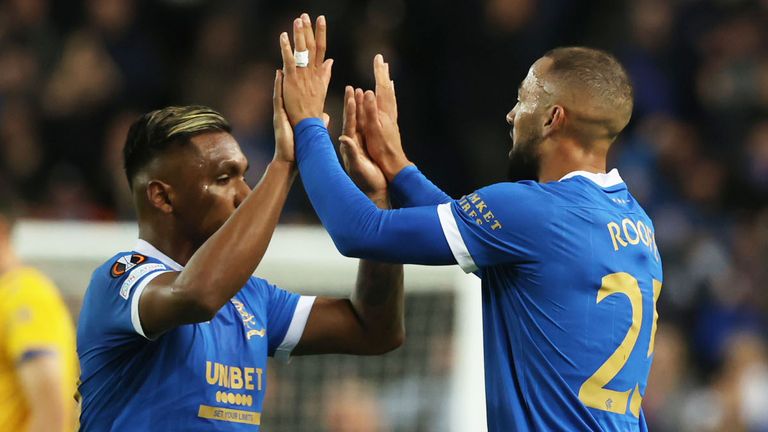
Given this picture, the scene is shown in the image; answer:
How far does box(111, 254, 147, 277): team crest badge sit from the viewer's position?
370cm

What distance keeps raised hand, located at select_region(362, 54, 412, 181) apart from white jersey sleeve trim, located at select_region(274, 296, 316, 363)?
1.96ft

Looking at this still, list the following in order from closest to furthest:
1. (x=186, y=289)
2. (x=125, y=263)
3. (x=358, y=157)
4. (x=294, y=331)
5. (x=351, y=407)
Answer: (x=186, y=289) < (x=125, y=263) < (x=358, y=157) < (x=294, y=331) < (x=351, y=407)

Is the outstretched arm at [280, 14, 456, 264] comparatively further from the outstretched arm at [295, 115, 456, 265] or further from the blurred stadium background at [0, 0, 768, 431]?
the blurred stadium background at [0, 0, 768, 431]

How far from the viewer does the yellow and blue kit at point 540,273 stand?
11.5 ft

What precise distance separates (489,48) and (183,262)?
6.29m

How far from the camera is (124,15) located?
9.90m

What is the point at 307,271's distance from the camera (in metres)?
6.28

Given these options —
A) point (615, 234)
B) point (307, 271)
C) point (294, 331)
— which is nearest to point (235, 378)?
point (294, 331)

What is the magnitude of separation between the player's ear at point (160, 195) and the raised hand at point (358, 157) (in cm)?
57

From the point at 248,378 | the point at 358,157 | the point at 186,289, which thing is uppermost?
the point at 358,157

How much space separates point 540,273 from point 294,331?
1010 millimetres

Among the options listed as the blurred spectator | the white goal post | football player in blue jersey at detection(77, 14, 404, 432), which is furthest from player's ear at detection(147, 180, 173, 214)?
the blurred spectator

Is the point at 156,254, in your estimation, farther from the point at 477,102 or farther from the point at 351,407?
the point at 477,102

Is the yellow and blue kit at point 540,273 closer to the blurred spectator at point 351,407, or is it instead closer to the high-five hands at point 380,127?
the high-five hands at point 380,127
